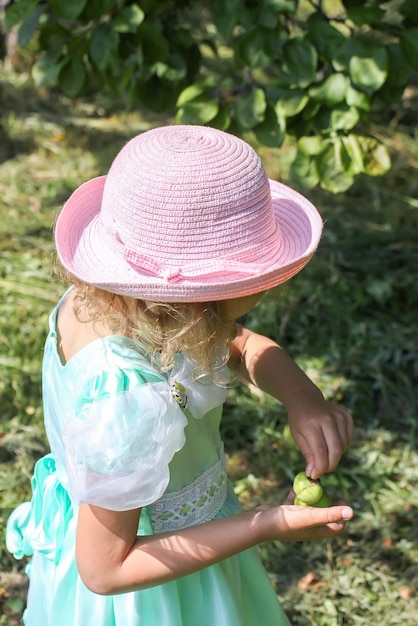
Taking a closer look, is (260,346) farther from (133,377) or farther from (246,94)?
(246,94)

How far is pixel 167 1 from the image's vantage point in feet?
8.24

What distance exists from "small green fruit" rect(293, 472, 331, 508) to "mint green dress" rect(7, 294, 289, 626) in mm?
188

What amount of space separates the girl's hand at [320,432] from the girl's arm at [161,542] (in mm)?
94

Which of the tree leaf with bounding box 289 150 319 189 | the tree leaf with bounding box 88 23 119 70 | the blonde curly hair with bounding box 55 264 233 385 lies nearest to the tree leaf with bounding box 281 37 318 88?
the tree leaf with bounding box 289 150 319 189

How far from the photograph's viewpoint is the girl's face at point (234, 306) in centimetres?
127

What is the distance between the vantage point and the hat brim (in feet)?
3.82

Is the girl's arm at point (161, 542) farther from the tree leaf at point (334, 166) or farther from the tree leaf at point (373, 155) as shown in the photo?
the tree leaf at point (373, 155)

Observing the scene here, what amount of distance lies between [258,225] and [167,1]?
5.04ft

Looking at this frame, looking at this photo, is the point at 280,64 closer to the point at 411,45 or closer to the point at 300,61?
the point at 300,61

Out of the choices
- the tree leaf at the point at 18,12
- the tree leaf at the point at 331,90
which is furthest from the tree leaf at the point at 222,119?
the tree leaf at the point at 18,12

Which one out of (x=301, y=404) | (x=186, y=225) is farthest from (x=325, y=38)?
(x=186, y=225)

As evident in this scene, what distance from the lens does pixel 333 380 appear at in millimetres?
2803

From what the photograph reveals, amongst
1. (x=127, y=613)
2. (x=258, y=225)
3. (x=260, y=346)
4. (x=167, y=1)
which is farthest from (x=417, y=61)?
(x=127, y=613)

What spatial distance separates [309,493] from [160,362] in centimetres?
34
